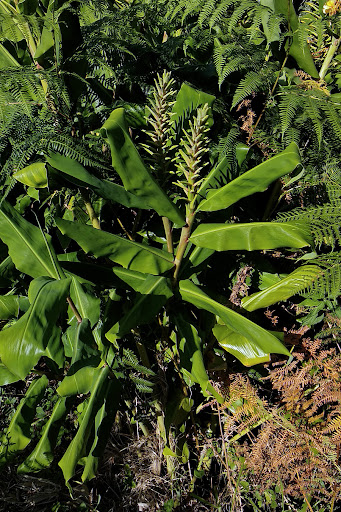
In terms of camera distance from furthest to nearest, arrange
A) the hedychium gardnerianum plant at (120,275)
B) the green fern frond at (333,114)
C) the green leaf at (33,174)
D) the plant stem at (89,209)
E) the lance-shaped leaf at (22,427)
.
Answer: the lance-shaped leaf at (22,427) < the plant stem at (89,209) < the green fern frond at (333,114) < the green leaf at (33,174) < the hedychium gardnerianum plant at (120,275)

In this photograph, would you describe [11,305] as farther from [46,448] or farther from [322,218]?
[322,218]

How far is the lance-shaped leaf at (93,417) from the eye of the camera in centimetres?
162

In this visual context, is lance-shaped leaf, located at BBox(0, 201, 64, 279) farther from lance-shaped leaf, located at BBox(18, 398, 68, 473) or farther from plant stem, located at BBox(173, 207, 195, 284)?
lance-shaped leaf, located at BBox(18, 398, 68, 473)

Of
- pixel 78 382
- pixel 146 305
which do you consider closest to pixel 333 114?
pixel 146 305

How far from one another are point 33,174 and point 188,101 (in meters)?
0.62

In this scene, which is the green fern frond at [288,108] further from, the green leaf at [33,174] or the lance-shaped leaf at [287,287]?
the green leaf at [33,174]

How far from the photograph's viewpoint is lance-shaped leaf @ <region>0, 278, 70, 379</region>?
131 cm

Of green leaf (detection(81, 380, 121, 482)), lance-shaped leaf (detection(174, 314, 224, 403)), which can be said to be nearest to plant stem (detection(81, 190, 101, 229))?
lance-shaped leaf (detection(174, 314, 224, 403))

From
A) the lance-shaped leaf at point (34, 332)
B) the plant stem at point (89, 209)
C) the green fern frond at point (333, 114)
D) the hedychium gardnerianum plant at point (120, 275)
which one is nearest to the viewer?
the lance-shaped leaf at point (34, 332)

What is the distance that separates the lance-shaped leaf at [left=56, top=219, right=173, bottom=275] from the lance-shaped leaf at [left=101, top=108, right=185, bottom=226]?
0.18 meters

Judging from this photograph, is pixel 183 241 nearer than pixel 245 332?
No

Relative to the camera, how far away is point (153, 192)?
1.47 meters

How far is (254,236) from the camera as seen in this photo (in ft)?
5.07

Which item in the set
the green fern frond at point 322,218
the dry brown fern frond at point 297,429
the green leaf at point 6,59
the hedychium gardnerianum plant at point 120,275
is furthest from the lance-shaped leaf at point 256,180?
the green leaf at point 6,59
